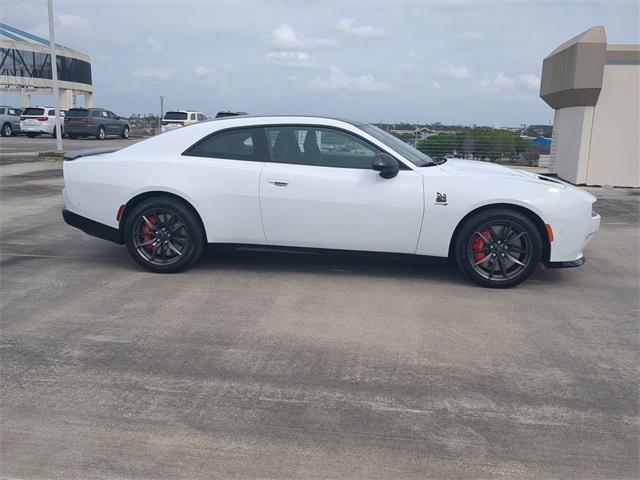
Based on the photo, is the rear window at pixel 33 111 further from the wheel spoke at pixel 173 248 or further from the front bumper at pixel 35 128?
the wheel spoke at pixel 173 248

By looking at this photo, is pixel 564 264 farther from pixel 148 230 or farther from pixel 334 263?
pixel 148 230

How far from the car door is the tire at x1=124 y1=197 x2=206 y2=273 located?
72 cm

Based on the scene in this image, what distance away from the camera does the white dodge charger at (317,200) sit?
227 inches

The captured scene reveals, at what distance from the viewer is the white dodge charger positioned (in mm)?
5766

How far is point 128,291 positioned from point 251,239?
1224mm

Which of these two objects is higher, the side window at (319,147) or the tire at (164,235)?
the side window at (319,147)

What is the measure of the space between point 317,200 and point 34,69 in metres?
48.1

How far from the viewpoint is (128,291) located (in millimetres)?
5629

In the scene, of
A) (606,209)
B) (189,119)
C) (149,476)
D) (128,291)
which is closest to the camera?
(149,476)

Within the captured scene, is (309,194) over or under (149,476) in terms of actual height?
over

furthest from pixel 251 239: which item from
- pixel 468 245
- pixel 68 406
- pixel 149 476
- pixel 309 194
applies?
pixel 149 476

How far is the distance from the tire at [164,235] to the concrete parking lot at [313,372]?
7.2 inches

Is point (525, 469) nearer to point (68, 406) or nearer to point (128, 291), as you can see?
point (68, 406)

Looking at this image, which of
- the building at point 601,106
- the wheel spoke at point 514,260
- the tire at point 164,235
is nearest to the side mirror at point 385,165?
the wheel spoke at point 514,260
